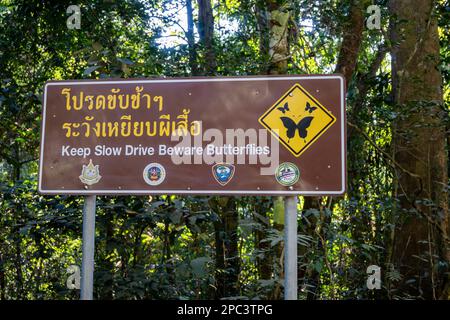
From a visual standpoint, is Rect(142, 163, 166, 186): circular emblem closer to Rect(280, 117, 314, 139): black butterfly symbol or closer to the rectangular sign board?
the rectangular sign board

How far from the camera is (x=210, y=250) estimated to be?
608 centimetres

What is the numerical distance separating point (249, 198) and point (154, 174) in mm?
3121

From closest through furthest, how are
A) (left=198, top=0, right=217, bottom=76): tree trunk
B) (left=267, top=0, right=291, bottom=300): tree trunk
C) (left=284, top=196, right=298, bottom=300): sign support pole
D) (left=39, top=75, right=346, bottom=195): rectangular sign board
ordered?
(left=284, top=196, right=298, bottom=300): sign support pole, (left=39, top=75, right=346, bottom=195): rectangular sign board, (left=267, top=0, right=291, bottom=300): tree trunk, (left=198, top=0, right=217, bottom=76): tree trunk

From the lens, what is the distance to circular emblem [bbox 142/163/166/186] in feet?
9.70

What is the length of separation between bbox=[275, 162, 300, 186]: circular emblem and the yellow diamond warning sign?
0.07m

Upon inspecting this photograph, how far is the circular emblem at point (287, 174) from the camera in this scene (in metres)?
2.83

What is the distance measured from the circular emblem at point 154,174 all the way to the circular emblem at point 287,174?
62 centimetres

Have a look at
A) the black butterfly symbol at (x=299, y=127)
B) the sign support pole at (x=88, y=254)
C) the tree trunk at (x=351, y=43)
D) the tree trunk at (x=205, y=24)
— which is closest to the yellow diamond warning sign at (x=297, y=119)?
the black butterfly symbol at (x=299, y=127)

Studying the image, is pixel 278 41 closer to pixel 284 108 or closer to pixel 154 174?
pixel 284 108

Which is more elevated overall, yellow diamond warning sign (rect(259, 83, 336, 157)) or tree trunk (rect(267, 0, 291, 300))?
tree trunk (rect(267, 0, 291, 300))

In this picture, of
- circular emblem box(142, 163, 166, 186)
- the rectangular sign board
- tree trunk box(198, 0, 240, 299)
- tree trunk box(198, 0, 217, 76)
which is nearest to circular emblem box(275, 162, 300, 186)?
the rectangular sign board

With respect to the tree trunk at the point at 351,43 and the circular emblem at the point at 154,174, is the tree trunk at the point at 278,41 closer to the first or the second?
the tree trunk at the point at 351,43

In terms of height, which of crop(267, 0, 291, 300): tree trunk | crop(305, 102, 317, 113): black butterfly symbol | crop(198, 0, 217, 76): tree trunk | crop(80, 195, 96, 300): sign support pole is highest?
crop(198, 0, 217, 76): tree trunk

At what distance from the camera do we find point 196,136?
2.96 meters
